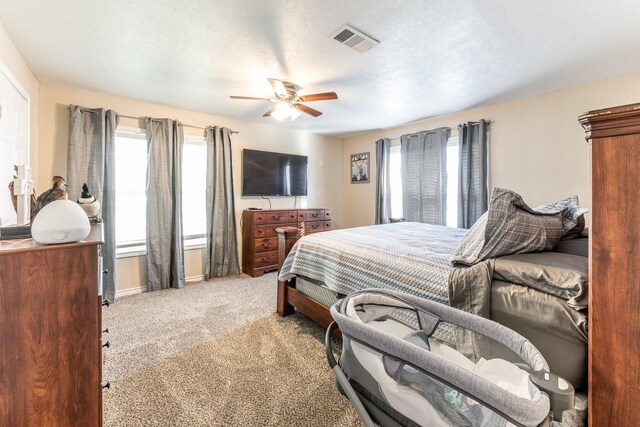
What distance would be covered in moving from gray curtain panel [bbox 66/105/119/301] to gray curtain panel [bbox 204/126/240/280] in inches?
43.0

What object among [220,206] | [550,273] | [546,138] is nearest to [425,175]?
[546,138]

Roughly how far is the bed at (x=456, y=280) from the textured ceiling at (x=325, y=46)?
1.53 m

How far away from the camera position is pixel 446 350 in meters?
1.08

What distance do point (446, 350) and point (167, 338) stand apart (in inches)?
86.3

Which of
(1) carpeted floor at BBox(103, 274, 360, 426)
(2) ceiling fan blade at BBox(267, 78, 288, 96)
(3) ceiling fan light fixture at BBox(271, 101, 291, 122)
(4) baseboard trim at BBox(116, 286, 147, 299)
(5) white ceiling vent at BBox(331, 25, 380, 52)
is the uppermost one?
(5) white ceiling vent at BBox(331, 25, 380, 52)

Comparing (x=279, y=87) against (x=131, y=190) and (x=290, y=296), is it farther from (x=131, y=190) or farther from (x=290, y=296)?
(x=131, y=190)

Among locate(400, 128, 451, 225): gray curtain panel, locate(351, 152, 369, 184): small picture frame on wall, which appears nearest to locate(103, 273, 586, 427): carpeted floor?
locate(400, 128, 451, 225): gray curtain panel

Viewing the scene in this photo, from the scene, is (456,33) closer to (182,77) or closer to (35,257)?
(182,77)

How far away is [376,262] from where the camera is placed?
1.83 meters

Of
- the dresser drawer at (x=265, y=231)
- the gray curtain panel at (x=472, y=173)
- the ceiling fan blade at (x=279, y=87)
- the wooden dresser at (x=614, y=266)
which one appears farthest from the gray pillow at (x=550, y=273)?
the dresser drawer at (x=265, y=231)

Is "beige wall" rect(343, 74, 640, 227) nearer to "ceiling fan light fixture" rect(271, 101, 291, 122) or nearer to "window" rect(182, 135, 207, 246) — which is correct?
"ceiling fan light fixture" rect(271, 101, 291, 122)

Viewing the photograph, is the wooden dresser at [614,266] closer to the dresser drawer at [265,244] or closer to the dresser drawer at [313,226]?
the dresser drawer at [265,244]

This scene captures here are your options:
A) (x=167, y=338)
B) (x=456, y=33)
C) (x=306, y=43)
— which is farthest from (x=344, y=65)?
(x=167, y=338)

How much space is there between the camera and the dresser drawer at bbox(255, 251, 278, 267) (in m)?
4.04
